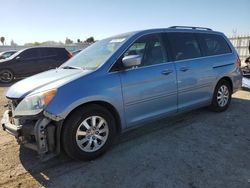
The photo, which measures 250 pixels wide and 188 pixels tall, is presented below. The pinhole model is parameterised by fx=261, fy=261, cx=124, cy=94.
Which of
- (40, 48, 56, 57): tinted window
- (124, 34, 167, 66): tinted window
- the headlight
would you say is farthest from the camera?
(40, 48, 56, 57): tinted window

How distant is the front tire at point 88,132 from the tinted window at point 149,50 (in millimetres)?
1099

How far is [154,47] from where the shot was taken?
4473 millimetres

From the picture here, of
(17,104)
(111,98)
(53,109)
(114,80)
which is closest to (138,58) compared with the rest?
(114,80)

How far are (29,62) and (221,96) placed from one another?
10.0 meters

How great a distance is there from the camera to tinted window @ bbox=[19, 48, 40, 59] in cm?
1287

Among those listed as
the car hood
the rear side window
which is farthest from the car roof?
the car hood

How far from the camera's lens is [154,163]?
358 cm

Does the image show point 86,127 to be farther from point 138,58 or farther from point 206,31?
point 206,31

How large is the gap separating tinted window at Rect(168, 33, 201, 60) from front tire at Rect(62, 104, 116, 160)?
1.82m

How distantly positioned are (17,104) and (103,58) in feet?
4.61

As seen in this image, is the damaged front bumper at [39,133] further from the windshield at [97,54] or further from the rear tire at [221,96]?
the rear tire at [221,96]

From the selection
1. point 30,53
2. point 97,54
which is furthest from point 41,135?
point 30,53

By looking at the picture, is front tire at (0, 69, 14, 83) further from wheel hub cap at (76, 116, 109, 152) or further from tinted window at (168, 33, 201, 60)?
wheel hub cap at (76, 116, 109, 152)

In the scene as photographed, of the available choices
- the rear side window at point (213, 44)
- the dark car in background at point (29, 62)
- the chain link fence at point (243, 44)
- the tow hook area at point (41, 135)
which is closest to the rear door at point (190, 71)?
the rear side window at point (213, 44)
